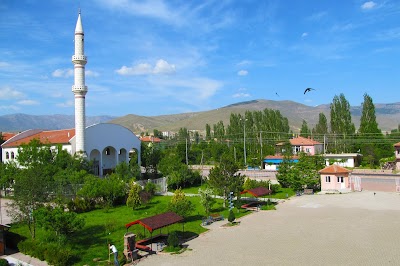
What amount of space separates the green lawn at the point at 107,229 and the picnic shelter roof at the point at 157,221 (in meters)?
1.10

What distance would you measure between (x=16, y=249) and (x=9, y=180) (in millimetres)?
17166

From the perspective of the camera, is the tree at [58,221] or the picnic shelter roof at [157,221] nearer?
the tree at [58,221]

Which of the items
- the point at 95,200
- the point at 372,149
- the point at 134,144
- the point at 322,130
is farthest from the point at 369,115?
the point at 95,200

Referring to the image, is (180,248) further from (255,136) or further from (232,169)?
(255,136)

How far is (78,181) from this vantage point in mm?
28953

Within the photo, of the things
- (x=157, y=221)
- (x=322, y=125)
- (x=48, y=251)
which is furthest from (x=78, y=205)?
(x=322, y=125)

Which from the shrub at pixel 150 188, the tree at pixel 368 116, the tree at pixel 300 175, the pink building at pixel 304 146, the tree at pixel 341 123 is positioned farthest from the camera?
the pink building at pixel 304 146

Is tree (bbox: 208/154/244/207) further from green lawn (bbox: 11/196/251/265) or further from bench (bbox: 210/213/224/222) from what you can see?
bench (bbox: 210/213/224/222)

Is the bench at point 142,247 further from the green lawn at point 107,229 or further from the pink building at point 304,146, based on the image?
the pink building at point 304,146

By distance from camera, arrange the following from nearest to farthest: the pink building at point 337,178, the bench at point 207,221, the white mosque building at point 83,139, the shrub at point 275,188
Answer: the bench at point 207,221 → the shrub at point 275,188 → the pink building at point 337,178 → the white mosque building at point 83,139

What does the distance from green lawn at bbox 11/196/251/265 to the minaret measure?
13290 millimetres

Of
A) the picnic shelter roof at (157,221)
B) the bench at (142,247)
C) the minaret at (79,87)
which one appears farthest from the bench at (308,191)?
the minaret at (79,87)

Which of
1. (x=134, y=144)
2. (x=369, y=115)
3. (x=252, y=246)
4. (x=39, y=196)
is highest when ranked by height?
(x=369, y=115)

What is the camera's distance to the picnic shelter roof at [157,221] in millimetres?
16288
